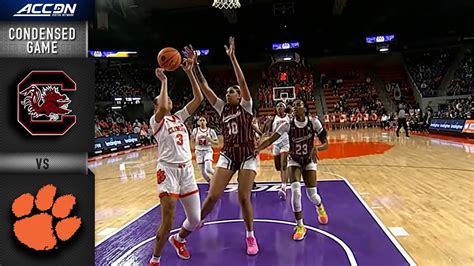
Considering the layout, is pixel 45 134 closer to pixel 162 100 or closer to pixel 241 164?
pixel 162 100

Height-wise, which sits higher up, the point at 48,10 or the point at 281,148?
the point at 48,10

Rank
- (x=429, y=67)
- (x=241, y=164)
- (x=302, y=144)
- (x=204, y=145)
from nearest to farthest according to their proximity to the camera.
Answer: (x=241, y=164), (x=302, y=144), (x=204, y=145), (x=429, y=67)

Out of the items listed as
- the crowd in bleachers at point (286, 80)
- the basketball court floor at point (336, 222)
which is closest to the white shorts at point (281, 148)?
the basketball court floor at point (336, 222)

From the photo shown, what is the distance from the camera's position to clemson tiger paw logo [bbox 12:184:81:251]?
2.88 metres

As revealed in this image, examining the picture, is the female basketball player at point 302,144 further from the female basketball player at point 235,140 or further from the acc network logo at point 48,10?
the acc network logo at point 48,10

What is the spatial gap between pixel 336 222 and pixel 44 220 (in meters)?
4.28

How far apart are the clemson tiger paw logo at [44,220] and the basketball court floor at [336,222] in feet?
5.92

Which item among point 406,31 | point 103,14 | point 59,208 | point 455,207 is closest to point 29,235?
point 59,208

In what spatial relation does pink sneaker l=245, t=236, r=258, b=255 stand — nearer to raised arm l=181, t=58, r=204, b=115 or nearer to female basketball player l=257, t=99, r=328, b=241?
female basketball player l=257, t=99, r=328, b=241

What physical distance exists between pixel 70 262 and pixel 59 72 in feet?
4.31

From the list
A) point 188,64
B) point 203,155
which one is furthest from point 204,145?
point 188,64

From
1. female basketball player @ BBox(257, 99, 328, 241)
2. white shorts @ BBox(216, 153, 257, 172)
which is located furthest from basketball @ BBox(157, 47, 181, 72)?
female basketball player @ BBox(257, 99, 328, 241)

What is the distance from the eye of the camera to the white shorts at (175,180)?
164 inches

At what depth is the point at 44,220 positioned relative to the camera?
9.50 feet
